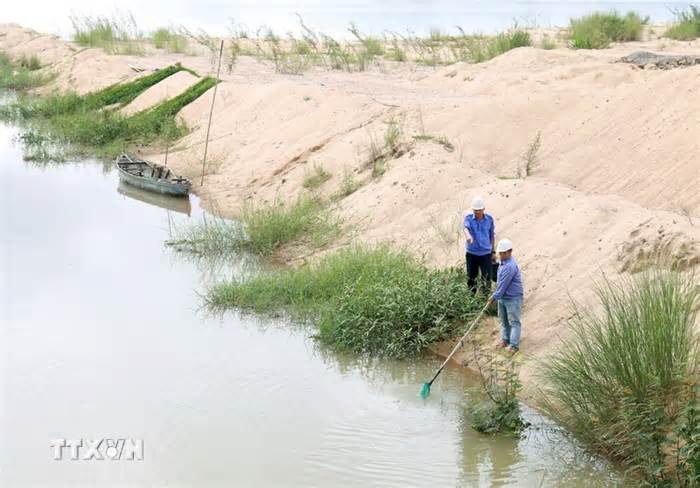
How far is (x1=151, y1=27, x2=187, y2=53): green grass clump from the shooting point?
3244 cm

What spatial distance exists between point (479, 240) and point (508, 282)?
1.05m

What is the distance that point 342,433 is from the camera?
8906mm

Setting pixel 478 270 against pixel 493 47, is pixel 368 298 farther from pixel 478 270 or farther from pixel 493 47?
pixel 493 47

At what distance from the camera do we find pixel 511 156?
620 inches

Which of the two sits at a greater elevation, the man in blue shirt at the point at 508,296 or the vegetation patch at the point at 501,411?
the man in blue shirt at the point at 508,296

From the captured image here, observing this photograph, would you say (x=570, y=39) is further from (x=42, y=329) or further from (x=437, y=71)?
(x=42, y=329)

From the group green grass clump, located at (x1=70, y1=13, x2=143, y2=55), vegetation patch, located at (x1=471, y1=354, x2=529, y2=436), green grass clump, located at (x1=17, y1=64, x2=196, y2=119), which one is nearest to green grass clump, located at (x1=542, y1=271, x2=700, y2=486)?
vegetation patch, located at (x1=471, y1=354, x2=529, y2=436)

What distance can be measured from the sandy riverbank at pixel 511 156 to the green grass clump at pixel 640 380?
1.64 m

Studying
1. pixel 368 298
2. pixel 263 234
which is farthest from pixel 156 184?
pixel 368 298

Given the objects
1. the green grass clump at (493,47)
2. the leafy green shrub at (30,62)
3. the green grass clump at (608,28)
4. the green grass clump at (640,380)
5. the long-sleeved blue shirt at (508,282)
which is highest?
the leafy green shrub at (30,62)

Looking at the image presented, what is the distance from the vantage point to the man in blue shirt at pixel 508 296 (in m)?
9.55

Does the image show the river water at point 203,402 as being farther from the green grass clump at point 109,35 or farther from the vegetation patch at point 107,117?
the green grass clump at point 109,35

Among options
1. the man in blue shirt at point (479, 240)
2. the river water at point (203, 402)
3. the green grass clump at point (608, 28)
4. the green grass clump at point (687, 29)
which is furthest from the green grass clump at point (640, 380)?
the green grass clump at point (687, 29)

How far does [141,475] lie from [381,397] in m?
2.53
